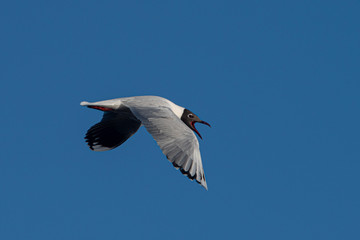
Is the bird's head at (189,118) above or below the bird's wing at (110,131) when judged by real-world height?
above

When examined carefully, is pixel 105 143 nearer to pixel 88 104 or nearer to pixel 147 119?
pixel 88 104

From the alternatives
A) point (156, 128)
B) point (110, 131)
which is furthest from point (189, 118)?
point (156, 128)

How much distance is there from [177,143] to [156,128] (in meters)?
0.62

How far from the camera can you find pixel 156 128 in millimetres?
9297

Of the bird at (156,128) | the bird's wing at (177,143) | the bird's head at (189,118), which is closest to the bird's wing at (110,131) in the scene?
the bird at (156,128)

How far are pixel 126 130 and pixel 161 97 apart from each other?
5.34 ft

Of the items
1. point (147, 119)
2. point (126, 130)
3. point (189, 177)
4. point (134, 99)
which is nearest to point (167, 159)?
point (189, 177)

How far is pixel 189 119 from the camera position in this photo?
12320mm

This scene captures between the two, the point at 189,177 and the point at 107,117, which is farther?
the point at 107,117

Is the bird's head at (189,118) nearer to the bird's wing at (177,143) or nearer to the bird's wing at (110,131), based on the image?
the bird's wing at (110,131)

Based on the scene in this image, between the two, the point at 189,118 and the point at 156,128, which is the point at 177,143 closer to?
the point at 156,128

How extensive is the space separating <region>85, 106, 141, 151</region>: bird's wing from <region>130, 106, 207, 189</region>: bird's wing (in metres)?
3.10

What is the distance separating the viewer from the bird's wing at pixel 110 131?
1295cm

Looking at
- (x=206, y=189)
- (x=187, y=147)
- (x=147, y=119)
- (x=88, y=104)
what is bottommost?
(x=206, y=189)
